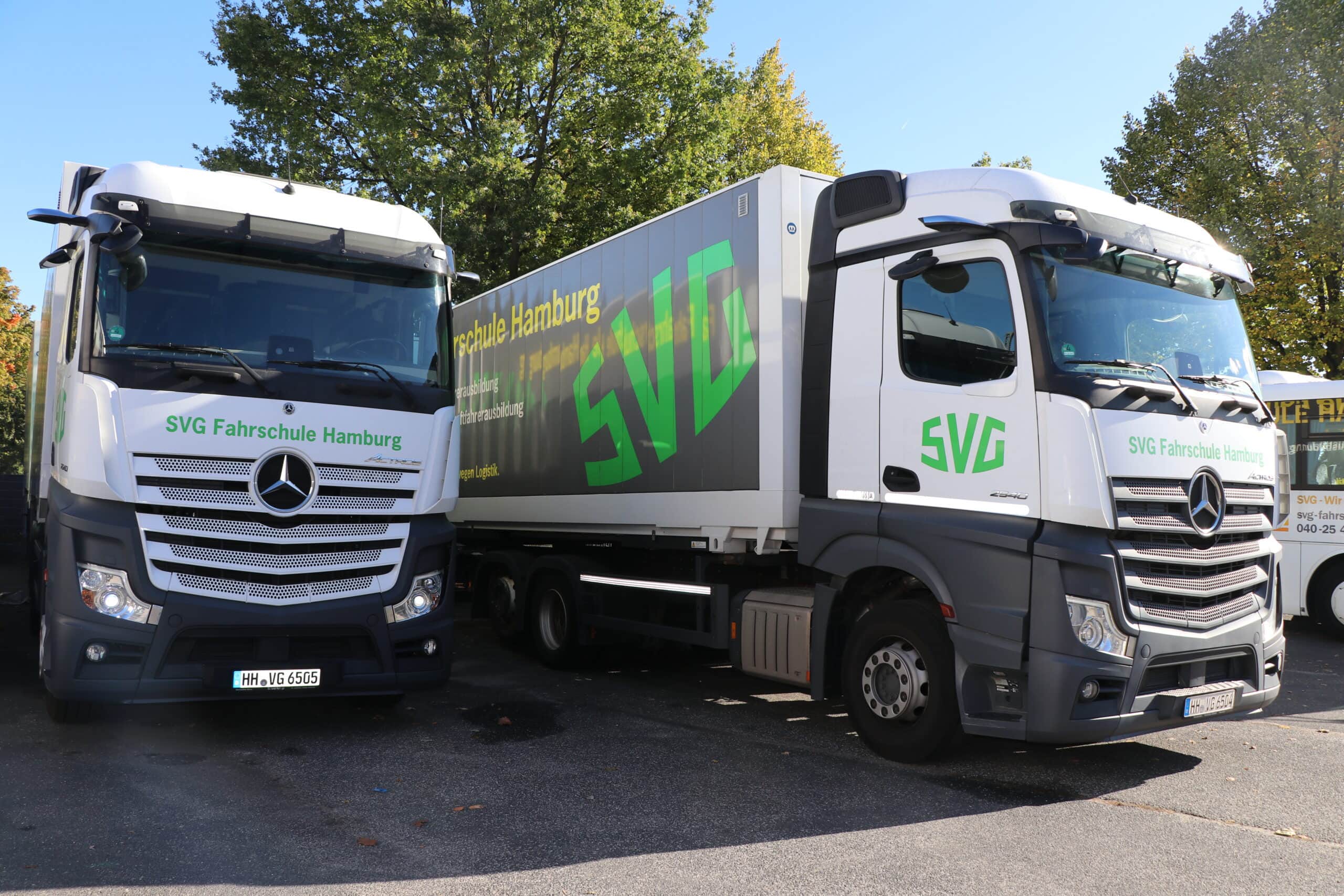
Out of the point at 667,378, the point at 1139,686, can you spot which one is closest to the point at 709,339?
the point at 667,378

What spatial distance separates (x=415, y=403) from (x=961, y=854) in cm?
428

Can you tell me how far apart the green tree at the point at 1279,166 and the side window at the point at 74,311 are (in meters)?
21.2

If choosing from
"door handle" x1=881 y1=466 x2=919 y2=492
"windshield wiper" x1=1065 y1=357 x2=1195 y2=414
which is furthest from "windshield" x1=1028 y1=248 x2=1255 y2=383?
"door handle" x1=881 y1=466 x2=919 y2=492

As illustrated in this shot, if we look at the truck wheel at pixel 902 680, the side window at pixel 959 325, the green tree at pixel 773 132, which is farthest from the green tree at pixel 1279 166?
the truck wheel at pixel 902 680

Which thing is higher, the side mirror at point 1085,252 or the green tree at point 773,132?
the green tree at point 773,132

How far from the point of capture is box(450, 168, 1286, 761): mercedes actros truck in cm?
532

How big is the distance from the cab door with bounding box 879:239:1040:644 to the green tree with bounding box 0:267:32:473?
47155 millimetres

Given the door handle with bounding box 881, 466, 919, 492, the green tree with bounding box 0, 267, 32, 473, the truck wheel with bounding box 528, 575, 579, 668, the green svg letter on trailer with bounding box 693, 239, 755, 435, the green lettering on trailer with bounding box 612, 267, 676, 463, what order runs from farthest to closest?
the green tree with bounding box 0, 267, 32, 473, the truck wheel with bounding box 528, 575, 579, 668, the green lettering on trailer with bounding box 612, 267, 676, 463, the green svg letter on trailer with bounding box 693, 239, 755, 435, the door handle with bounding box 881, 466, 919, 492

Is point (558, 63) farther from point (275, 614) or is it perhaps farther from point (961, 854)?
point (961, 854)

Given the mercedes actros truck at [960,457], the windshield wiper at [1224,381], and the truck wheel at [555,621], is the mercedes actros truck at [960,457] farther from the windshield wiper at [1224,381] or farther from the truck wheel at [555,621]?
the truck wheel at [555,621]

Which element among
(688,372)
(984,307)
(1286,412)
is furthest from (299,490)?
(1286,412)

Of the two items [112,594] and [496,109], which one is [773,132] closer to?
[496,109]

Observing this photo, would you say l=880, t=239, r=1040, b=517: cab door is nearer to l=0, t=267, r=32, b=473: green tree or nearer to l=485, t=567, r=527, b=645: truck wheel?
l=485, t=567, r=527, b=645: truck wheel

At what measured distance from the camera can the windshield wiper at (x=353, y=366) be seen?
650cm
